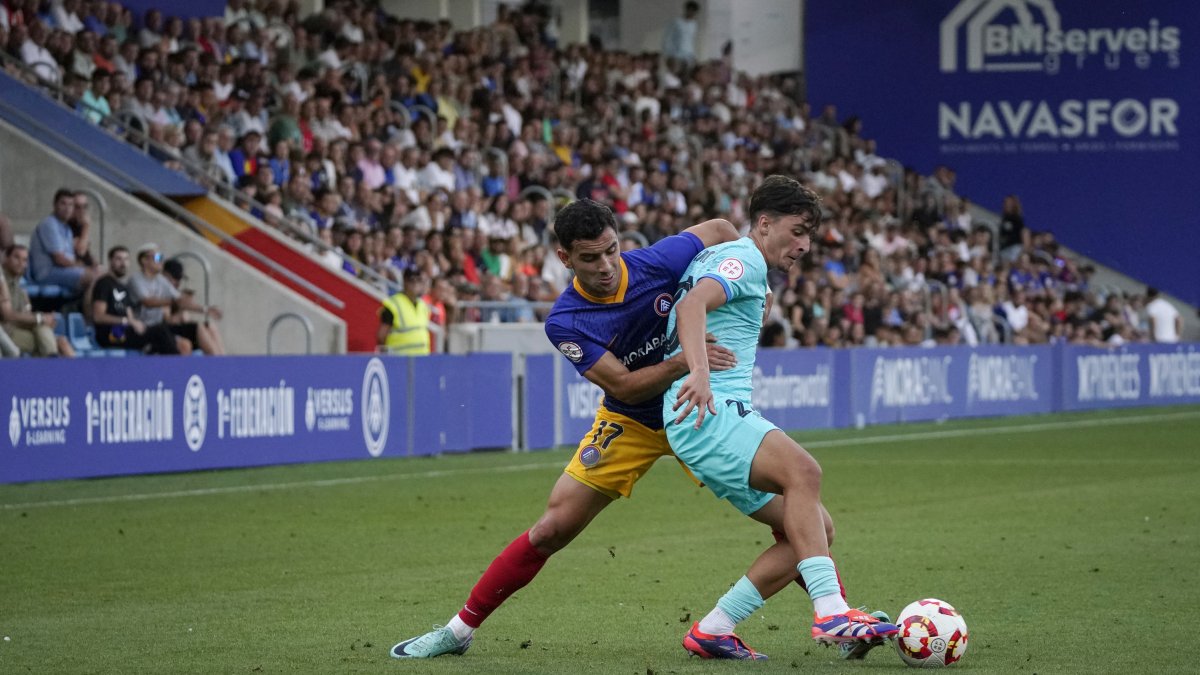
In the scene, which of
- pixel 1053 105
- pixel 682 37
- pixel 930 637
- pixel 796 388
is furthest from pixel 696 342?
pixel 1053 105

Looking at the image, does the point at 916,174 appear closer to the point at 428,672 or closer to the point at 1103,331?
the point at 1103,331

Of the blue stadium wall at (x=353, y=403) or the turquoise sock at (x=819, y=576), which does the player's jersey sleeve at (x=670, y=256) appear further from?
the blue stadium wall at (x=353, y=403)

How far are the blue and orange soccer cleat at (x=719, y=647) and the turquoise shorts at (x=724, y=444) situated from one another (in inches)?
24.3

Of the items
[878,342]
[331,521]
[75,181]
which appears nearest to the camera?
[331,521]

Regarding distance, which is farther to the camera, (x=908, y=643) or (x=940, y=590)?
(x=940, y=590)

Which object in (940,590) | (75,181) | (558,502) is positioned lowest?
(940,590)

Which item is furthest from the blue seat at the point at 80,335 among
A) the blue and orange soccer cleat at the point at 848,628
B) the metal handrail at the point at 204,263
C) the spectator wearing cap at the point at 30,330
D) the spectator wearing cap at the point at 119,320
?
the blue and orange soccer cleat at the point at 848,628

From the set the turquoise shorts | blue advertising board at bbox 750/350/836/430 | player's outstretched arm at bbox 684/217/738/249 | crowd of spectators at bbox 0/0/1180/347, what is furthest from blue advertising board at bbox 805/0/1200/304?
the turquoise shorts

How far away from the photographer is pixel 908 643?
654cm

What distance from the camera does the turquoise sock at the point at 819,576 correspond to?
634 centimetres

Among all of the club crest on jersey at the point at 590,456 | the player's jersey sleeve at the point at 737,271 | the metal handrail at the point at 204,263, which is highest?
the metal handrail at the point at 204,263

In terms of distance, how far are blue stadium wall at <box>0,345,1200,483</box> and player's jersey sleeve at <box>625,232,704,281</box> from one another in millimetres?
8629

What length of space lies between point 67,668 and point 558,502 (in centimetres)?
201

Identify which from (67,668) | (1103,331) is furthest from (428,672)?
(1103,331)
